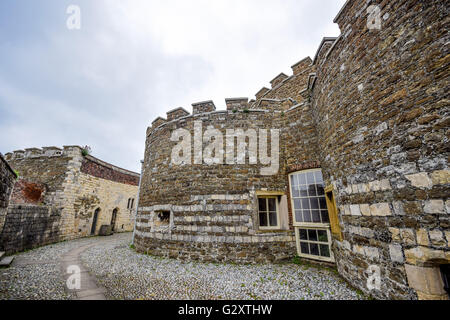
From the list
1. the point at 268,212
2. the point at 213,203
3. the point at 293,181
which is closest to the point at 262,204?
the point at 268,212

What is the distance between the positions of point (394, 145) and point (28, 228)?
13116 millimetres

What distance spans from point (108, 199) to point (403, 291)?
664 inches

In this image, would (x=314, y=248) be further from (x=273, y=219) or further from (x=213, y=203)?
(x=213, y=203)

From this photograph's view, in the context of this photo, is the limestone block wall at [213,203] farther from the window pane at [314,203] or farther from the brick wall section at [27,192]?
the brick wall section at [27,192]

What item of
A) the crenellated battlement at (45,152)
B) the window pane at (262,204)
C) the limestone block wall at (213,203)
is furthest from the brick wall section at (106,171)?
the window pane at (262,204)

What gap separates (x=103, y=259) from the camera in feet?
19.5

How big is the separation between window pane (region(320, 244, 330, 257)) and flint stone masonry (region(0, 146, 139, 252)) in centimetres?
1121

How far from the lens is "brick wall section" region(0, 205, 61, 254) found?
6684 millimetres

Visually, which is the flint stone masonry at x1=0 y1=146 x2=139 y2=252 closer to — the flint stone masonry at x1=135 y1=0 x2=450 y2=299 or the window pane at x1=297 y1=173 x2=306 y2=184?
the flint stone masonry at x1=135 y1=0 x2=450 y2=299

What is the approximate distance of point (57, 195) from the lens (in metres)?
10.6

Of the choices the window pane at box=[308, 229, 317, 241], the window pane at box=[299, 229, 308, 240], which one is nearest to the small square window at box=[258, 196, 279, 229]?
the window pane at box=[299, 229, 308, 240]

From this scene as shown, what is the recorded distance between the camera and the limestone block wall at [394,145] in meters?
2.38

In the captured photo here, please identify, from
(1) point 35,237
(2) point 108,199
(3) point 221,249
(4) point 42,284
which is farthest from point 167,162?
(2) point 108,199
